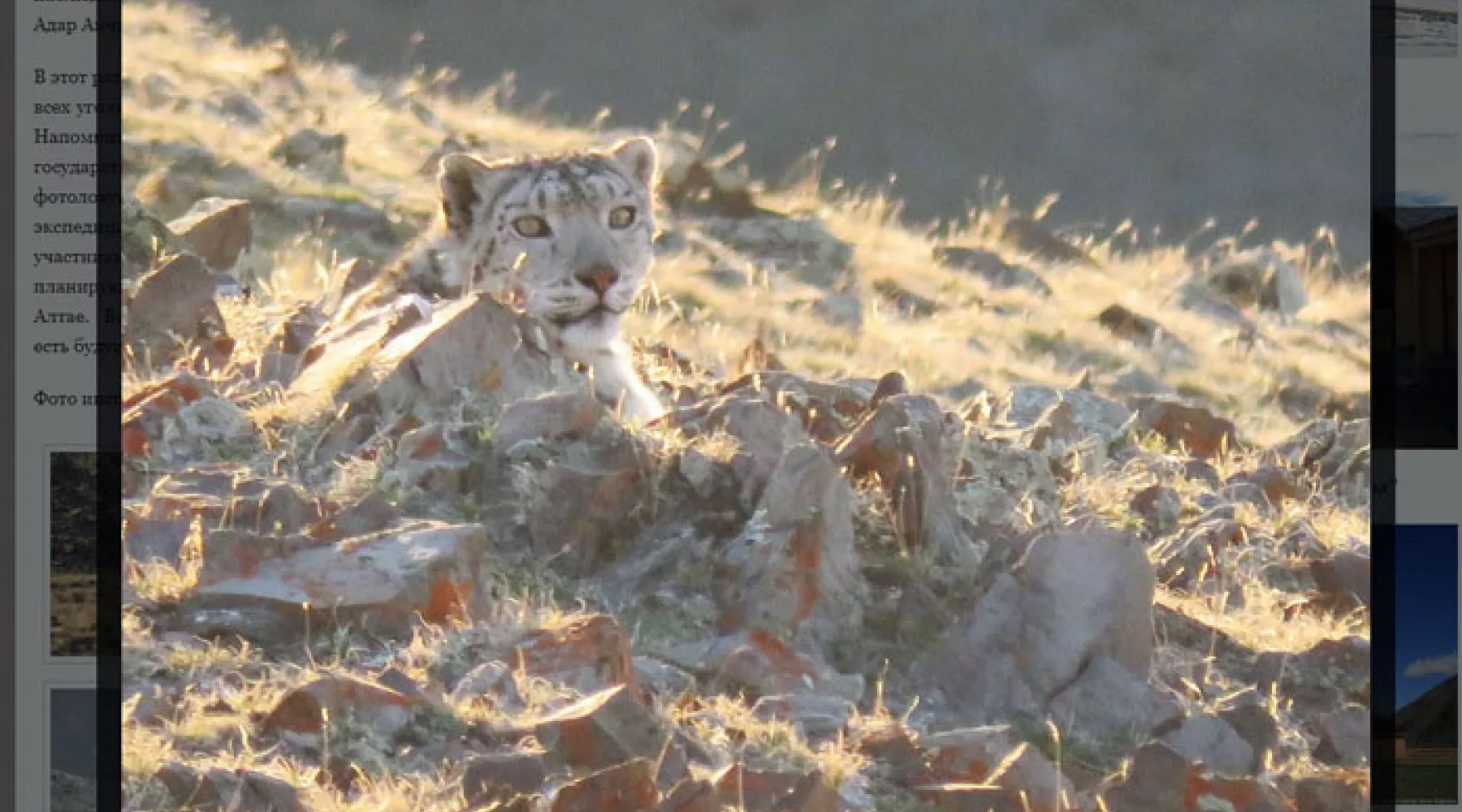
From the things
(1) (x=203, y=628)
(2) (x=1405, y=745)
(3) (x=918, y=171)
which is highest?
(3) (x=918, y=171)

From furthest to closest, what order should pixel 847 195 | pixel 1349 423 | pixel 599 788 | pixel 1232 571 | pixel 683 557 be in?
pixel 847 195 → pixel 1349 423 → pixel 1232 571 → pixel 683 557 → pixel 599 788

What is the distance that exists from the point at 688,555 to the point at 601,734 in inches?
34.3

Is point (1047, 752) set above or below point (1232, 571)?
below

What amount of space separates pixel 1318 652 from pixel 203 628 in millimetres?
3195

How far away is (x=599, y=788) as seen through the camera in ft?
18.3

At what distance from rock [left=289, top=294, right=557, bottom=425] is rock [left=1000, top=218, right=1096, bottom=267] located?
306cm

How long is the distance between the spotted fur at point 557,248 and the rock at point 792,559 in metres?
0.68

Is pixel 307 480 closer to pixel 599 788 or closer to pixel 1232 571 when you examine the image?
pixel 599 788

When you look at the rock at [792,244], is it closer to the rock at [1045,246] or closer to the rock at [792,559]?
the rock at [1045,246]

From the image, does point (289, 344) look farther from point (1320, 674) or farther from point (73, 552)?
point (1320, 674)

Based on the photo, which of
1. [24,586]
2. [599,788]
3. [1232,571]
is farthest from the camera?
[1232,571]

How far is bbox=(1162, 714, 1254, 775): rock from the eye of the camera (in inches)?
241

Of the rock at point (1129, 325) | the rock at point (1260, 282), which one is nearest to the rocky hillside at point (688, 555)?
the rock at point (1260, 282)

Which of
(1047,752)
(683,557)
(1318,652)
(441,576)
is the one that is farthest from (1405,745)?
(441,576)
